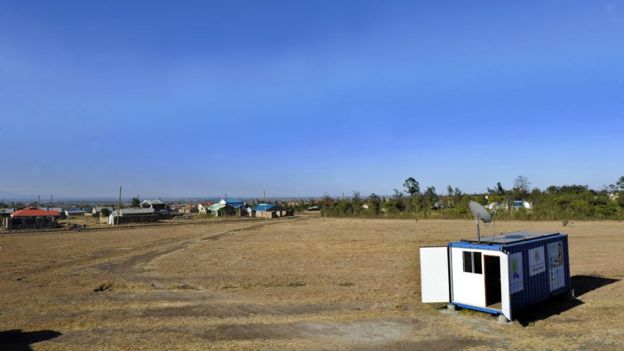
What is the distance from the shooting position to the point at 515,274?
36.9 ft

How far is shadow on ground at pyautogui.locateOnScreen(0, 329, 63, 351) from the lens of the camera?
9836 millimetres

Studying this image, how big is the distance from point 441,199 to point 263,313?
87.1 meters

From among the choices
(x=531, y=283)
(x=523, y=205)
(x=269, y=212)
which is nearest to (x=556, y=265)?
(x=531, y=283)

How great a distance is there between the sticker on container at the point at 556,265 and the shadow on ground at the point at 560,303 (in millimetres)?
476

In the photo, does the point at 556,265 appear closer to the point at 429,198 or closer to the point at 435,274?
the point at 435,274

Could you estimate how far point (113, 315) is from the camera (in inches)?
489

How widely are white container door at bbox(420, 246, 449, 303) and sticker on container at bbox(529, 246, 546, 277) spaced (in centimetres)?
227

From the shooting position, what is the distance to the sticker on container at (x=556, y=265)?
12.9 metres

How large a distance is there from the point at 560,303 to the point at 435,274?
4050 mm

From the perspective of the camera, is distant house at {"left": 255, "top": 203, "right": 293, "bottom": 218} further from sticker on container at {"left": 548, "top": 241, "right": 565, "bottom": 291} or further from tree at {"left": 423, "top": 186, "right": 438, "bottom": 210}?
sticker on container at {"left": 548, "top": 241, "right": 565, "bottom": 291}

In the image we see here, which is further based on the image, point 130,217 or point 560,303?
point 130,217

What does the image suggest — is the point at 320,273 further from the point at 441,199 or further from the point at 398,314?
the point at 441,199

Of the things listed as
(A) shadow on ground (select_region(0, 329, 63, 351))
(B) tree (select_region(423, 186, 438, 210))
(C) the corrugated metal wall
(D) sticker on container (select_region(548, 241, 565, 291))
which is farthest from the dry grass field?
(B) tree (select_region(423, 186, 438, 210))

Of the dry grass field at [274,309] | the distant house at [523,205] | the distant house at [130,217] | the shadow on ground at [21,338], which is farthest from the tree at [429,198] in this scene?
the shadow on ground at [21,338]
